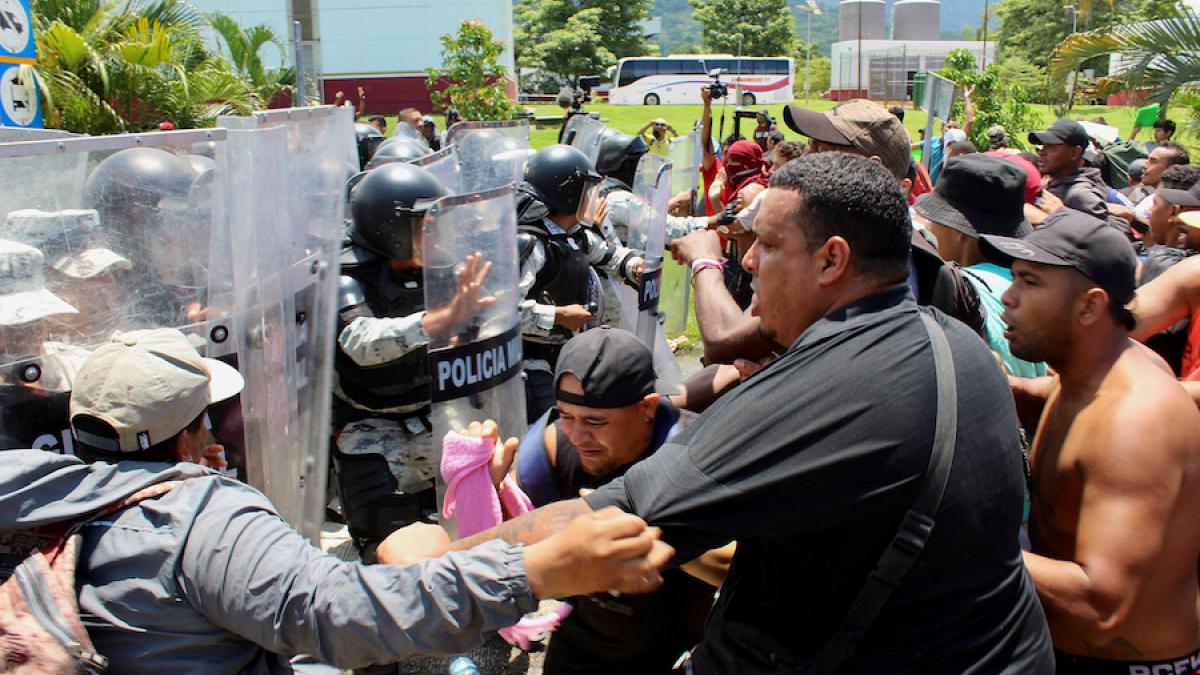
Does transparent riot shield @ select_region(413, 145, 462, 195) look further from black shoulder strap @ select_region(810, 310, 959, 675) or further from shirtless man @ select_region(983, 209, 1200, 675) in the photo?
black shoulder strap @ select_region(810, 310, 959, 675)

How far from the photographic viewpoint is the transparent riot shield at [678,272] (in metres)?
7.90

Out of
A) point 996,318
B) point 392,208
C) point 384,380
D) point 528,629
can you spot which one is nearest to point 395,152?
point 392,208

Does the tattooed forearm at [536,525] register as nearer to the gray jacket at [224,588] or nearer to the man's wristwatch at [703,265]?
the gray jacket at [224,588]

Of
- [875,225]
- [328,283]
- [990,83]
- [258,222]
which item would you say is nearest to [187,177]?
[258,222]

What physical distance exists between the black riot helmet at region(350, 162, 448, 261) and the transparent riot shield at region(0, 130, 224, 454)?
3.02 feet

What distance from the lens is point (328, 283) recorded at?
3521mm

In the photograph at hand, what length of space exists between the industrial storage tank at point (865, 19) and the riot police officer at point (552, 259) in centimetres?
7544

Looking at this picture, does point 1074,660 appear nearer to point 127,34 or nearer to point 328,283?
point 328,283

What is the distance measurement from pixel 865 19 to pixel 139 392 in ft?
274

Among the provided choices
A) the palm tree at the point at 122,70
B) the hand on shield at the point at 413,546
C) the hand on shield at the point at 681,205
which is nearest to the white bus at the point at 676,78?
the palm tree at the point at 122,70

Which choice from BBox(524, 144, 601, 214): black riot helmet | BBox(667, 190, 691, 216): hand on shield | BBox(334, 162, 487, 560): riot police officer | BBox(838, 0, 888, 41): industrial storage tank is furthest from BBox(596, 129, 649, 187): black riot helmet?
BBox(838, 0, 888, 41): industrial storage tank

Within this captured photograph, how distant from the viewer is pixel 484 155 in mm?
5180

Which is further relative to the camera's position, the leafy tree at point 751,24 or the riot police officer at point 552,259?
the leafy tree at point 751,24

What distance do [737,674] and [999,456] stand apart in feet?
1.96
